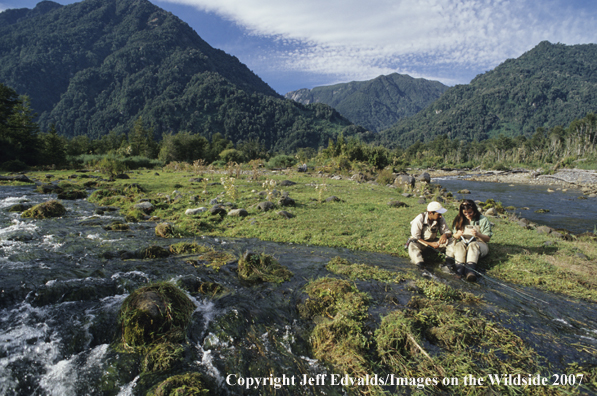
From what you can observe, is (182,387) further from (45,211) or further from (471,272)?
(45,211)

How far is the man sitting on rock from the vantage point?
25.2ft

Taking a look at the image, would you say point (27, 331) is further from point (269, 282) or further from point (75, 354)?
point (269, 282)

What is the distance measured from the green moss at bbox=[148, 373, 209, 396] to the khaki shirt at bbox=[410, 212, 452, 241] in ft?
22.5

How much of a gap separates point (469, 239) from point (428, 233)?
1.05m

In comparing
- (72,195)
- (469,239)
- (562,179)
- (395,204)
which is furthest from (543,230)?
(562,179)

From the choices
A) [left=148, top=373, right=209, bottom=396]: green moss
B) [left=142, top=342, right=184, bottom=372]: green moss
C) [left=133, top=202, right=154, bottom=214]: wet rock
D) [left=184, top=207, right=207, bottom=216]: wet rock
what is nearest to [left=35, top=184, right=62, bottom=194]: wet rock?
[left=133, top=202, right=154, bottom=214]: wet rock

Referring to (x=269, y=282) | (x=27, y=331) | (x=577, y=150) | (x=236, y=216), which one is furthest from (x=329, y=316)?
(x=577, y=150)

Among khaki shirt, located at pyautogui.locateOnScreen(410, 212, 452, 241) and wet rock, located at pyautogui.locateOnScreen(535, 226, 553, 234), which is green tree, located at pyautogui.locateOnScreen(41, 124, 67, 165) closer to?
khaki shirt, located at pyautogui.locateOnScreen(410, 212, 452, 241)

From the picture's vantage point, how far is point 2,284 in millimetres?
4961

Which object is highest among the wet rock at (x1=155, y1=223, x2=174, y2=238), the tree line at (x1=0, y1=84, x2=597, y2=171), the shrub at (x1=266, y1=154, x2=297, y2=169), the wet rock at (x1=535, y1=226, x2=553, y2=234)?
the tree line at (x1=0, y1=84, x2=597, y2=171)

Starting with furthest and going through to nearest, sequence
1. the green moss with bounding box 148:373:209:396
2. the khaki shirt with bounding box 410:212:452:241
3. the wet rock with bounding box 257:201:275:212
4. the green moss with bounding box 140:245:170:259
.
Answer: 1. the wet rock with bounding box 257:201:275:212
2. the khaki shirt with bounding box 410:212:452:241
3. the green moss with bounding box 140:245:170:259
4. the green moss with bounding box 148:373:209:396

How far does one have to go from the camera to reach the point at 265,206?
503 inches

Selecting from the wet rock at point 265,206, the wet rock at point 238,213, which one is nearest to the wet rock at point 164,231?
the wet rock at point 238,213

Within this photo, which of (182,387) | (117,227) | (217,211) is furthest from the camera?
(217,211)
